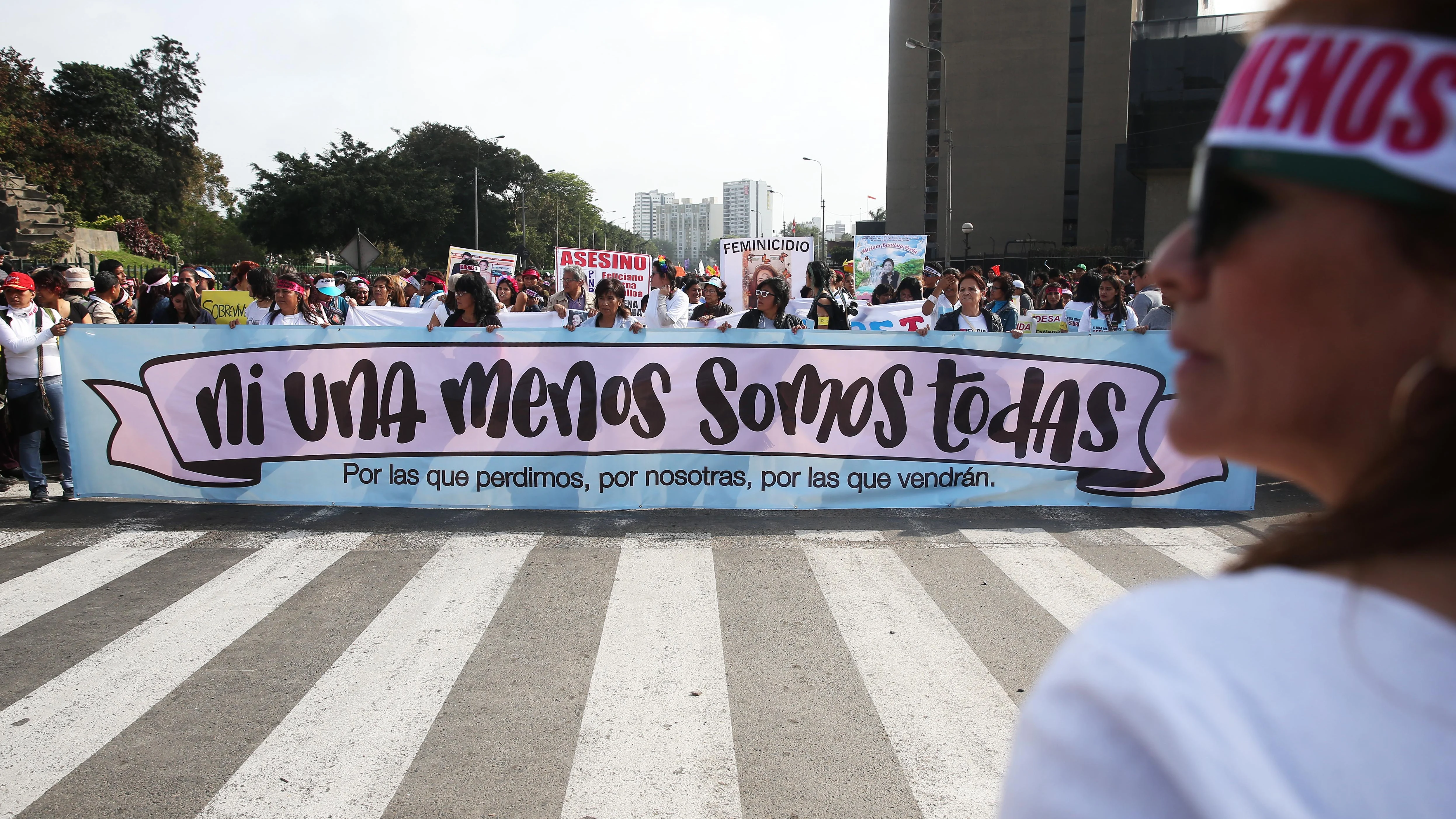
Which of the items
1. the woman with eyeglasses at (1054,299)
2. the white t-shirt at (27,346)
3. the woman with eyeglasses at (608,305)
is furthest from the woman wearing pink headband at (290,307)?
the woman with eyeglasses at (1054,299)

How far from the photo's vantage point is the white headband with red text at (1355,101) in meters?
0.61

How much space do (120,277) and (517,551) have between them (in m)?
8.25

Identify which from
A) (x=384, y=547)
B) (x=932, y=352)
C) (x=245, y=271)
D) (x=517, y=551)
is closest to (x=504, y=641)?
(x=517, y=551)

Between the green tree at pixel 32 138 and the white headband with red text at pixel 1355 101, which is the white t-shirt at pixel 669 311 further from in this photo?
the green tree at pixel 32 138

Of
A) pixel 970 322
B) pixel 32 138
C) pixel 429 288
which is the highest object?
pixel 32 138

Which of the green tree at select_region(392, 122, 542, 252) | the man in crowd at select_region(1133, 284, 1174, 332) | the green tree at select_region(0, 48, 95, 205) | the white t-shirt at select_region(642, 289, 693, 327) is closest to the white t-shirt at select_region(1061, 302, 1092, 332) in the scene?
the man in crowd at select_region(1133, 284, 1174, 332)

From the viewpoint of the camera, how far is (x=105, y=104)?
66.8 metres

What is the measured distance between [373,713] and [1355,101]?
455cm

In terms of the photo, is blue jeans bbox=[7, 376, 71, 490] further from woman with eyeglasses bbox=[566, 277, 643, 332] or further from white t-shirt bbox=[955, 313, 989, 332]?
white t-shirt bbox=[955, 313, 989, 332]

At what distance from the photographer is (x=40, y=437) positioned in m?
8.70

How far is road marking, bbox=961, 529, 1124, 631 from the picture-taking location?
234 inches

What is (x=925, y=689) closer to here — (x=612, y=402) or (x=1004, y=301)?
(x=612, y=402)

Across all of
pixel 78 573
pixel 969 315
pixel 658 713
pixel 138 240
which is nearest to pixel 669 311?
pixel 969 315

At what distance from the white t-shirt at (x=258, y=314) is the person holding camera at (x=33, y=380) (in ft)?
4.90
